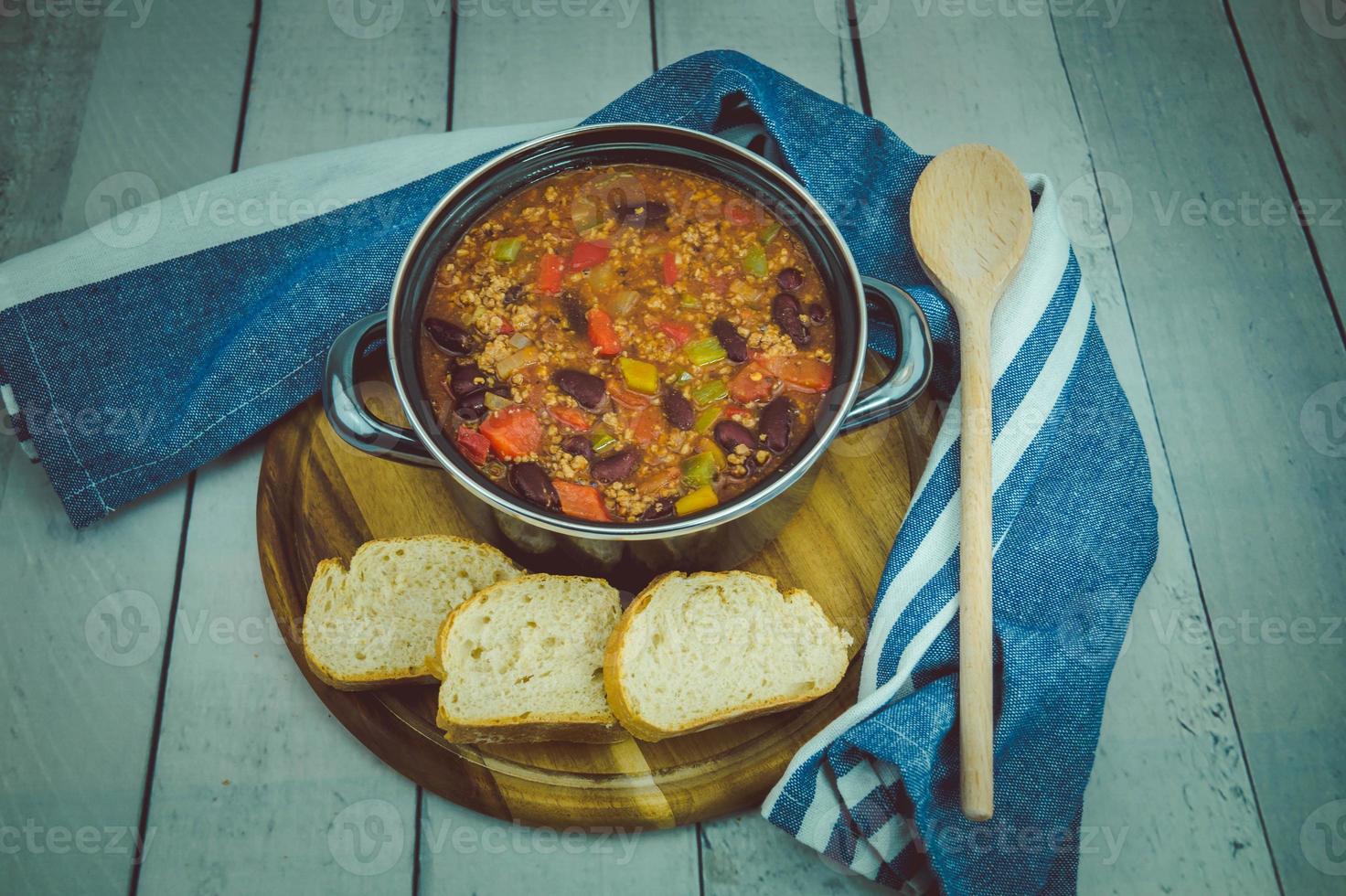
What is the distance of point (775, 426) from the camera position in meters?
2.41

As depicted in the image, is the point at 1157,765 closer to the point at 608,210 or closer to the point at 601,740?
the point at 601,740

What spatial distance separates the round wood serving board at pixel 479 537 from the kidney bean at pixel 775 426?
15.4 inches

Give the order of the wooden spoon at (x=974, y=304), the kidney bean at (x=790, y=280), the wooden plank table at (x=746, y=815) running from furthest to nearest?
the wooden plank table at (x=746, y=815)
the kidney bean at (x=790, y=280)
the wooden spoon at (x=974, y=304)

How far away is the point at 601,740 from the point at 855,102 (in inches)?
88.6

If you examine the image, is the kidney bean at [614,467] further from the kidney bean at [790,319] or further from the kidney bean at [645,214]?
the kidney bean at [645,214]

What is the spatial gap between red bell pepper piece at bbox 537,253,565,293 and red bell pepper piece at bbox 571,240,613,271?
0.12 ft

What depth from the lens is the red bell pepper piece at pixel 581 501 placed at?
2.37 meters

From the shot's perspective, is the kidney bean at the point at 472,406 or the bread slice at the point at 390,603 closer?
the kidney bean at the point at 472,406

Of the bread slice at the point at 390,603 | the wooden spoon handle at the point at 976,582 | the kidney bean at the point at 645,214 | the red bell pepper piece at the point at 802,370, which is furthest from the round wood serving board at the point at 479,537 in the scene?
the kidney bean at the point at 645,214

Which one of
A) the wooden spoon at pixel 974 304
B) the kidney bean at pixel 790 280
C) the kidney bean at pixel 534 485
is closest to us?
the kidney bean at pixel 534 485

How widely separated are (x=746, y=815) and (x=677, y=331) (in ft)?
4.18

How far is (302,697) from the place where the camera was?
2850 millimetres

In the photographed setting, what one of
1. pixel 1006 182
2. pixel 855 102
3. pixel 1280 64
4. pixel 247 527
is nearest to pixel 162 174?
pixel 247 527

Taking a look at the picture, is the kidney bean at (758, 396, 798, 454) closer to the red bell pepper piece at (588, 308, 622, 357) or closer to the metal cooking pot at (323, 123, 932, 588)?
the metal cooking pot at (323, 123, 932, 588)
